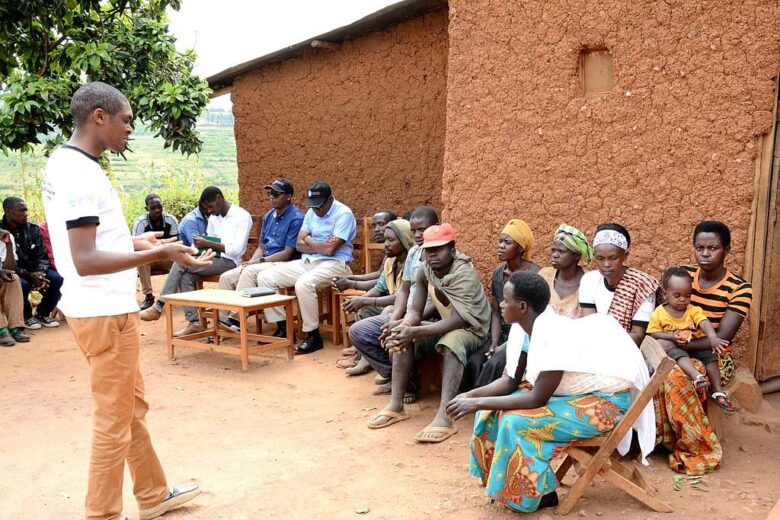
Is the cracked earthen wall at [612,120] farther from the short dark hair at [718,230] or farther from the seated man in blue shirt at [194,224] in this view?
the seated man in blue shirt at [194,224]

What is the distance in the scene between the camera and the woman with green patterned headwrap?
447cm

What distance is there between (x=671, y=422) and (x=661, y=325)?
0.53m

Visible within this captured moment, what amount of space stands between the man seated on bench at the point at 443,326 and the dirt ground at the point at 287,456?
211mm

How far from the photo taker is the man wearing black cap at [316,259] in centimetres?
687

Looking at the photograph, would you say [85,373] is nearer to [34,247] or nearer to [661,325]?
[34,247]

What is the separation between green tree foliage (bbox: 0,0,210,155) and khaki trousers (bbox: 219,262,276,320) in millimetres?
1229

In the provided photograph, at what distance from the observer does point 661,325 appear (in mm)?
4152

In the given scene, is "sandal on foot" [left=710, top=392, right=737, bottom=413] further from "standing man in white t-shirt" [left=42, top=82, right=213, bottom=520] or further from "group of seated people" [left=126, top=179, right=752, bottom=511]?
"standing man in white t-shirt" [left=42, top=82, right=213, bottom=520]

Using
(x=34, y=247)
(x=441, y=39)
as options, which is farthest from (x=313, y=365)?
(x=34, y=247)

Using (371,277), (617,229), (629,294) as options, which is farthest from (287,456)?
(371,277)

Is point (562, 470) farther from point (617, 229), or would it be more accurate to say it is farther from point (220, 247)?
point (220, 247)

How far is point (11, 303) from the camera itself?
24.9ft

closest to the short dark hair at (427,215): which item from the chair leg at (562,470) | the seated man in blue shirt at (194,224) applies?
the chair leg at (562,470)

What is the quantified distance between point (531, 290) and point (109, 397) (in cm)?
192
